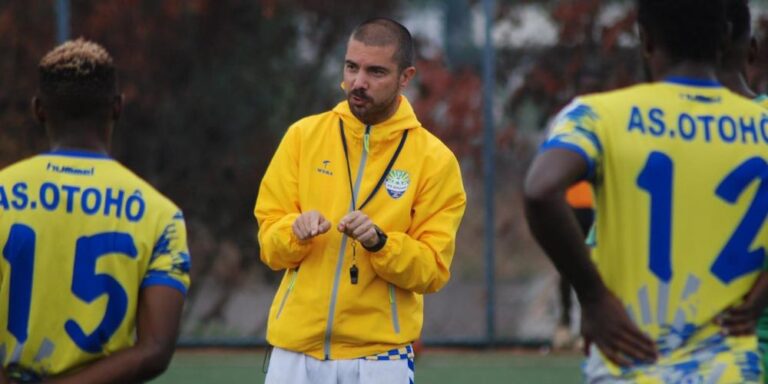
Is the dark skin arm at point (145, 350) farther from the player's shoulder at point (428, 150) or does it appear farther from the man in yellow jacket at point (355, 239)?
the player's shoulder at point (428, 150)

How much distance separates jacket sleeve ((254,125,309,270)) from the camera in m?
5.70

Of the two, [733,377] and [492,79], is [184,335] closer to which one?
[492,79]

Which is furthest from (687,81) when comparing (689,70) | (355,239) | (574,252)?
(355,239)

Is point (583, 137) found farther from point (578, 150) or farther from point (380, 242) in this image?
point (380, 242)

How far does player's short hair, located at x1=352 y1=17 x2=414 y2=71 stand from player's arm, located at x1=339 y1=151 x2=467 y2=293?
0.42 meters

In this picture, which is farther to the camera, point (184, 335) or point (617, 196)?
point (184, 335)

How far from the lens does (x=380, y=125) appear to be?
5883 mm

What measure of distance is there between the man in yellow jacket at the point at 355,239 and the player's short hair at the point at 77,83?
1315 mm

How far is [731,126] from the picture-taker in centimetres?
416

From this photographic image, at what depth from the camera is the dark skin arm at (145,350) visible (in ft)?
14.0

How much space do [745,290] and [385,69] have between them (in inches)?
83.1

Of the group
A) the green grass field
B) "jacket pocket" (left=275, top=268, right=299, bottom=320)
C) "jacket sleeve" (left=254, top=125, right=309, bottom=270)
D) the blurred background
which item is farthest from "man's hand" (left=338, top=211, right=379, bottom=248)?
the blurred background

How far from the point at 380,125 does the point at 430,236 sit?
0.47m

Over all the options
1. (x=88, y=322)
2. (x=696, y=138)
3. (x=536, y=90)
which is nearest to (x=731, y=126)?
(x=696, y=138)
